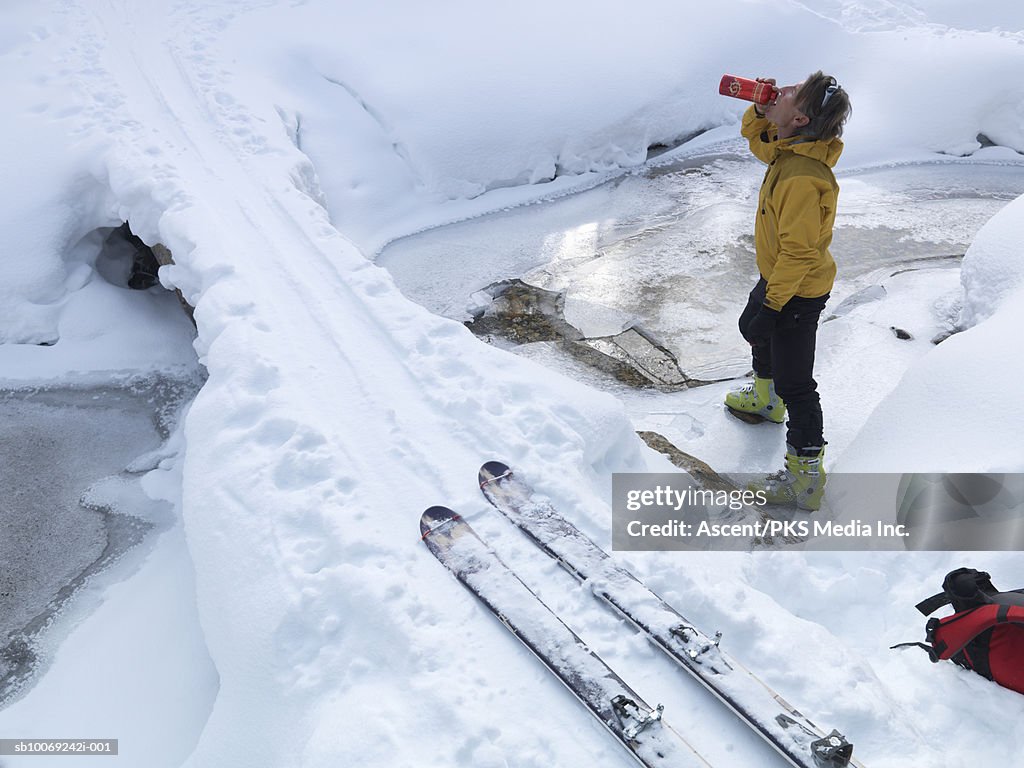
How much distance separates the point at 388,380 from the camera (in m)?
3.74

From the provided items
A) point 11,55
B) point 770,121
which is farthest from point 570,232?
point 11,55

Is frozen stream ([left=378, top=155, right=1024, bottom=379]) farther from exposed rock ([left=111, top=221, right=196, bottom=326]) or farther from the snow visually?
exposed rock ([left=111, top=221, right=196, bottom=326])

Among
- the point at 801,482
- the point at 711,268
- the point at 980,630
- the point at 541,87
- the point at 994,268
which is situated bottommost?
the point at 801,482

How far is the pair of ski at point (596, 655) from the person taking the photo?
2178 mm

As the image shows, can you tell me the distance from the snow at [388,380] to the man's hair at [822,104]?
1.42 meters

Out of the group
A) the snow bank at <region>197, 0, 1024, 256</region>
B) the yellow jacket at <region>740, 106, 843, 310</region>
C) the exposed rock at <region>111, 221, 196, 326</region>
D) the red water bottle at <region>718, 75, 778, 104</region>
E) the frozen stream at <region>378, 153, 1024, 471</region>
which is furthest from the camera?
the snow bank at <region>197, 0, 1024, 256</region>

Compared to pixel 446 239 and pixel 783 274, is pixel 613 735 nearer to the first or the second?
pixel 783 274

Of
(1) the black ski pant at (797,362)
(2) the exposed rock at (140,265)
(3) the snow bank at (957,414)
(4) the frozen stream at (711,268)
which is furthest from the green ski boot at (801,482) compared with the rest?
(2) the exposed rock at (140,265)

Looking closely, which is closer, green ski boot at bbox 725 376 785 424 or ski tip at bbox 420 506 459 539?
ski tip at bbox 420 506 459 539

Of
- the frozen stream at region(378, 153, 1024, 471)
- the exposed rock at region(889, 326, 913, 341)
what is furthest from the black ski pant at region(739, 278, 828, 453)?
the exposed rock at region(889, 326, 913, 341)

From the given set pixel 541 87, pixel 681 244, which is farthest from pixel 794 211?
pixel 541 87

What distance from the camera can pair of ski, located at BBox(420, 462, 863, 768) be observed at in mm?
2178

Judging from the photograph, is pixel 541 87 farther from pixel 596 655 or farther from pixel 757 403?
pixel 596 655

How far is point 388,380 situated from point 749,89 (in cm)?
216
